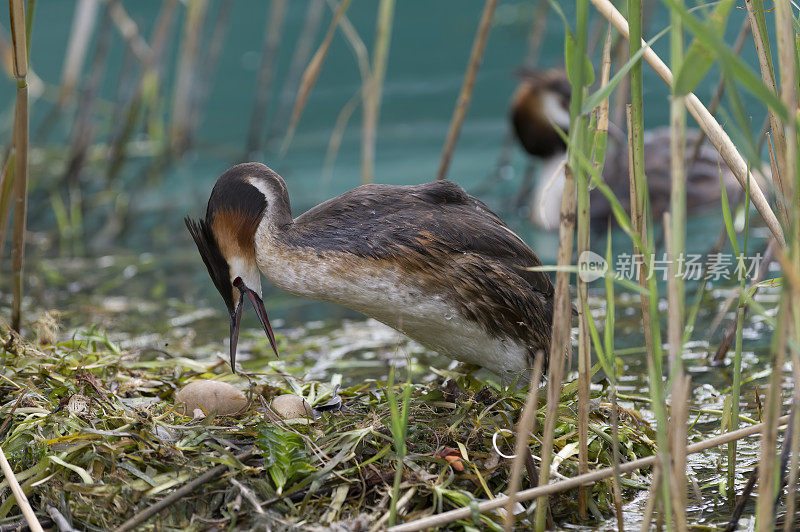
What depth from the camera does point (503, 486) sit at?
2781 mm

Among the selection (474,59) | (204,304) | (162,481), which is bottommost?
(204,304)

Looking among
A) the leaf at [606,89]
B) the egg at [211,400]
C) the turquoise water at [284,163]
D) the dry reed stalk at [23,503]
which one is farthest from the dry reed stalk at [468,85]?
the dry reed stalk at [23,503]

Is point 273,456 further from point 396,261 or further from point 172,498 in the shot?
point 396,261

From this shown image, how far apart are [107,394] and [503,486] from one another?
51.6 inches

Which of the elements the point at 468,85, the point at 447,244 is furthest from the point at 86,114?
the point at 447,244

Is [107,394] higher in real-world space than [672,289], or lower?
lower

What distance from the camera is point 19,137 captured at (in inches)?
136

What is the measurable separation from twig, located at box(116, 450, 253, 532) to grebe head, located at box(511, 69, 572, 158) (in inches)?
195

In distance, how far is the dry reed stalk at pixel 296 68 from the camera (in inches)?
279

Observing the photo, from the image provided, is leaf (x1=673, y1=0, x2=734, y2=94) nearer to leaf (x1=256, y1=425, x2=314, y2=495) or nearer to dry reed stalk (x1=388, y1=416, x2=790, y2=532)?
dry reed stalk (x1=388, y1=416, x2=790, y2=532)

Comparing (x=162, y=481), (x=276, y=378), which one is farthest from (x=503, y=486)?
(x=276, y=378)

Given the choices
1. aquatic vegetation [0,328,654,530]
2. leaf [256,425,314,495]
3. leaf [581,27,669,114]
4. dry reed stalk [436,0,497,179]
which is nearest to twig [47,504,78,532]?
aquatic vegetation [0,328,654,530]

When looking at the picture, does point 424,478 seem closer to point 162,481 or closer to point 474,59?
point 162,481

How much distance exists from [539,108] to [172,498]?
5.17 m
